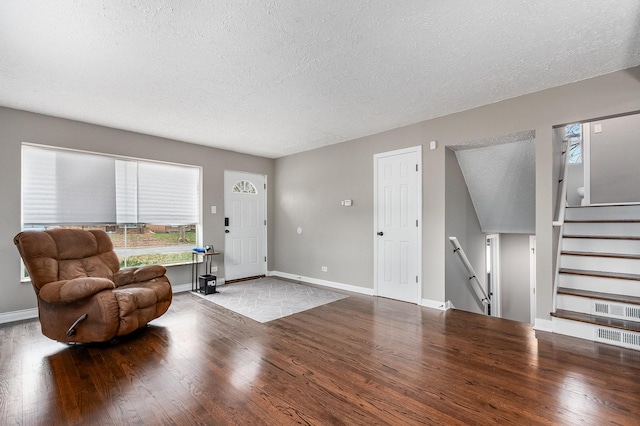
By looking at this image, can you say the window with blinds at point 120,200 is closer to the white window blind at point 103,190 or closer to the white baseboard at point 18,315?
the white window blind at point 103,190

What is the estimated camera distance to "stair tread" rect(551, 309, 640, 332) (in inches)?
107

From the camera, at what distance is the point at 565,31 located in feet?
7.10

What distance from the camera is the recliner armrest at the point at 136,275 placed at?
3396mm

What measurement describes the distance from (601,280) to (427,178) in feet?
7.01

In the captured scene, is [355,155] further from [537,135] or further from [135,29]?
[135,29]

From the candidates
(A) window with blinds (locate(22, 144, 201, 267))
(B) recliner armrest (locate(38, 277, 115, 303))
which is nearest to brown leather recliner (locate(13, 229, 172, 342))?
(B) recliner armrest (locate(38, 277, 115, 303))

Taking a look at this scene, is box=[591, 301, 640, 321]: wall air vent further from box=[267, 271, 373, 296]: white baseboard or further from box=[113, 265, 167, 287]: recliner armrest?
box=[113, 265, 167, 287]: recliner armrest

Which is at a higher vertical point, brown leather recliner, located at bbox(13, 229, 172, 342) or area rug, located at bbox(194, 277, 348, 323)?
brown leather recliner, located at bbox(13, 229, 172, 342)

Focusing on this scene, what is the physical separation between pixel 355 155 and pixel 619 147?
390cm

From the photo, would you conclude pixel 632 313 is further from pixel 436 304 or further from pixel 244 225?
pixel 244 225

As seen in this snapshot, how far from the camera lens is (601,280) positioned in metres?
3.11

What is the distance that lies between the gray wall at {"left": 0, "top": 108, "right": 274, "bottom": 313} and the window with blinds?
12 cm

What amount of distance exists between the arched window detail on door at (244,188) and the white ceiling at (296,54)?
211 cm

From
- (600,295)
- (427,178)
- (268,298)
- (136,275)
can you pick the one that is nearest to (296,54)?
(427,178)
